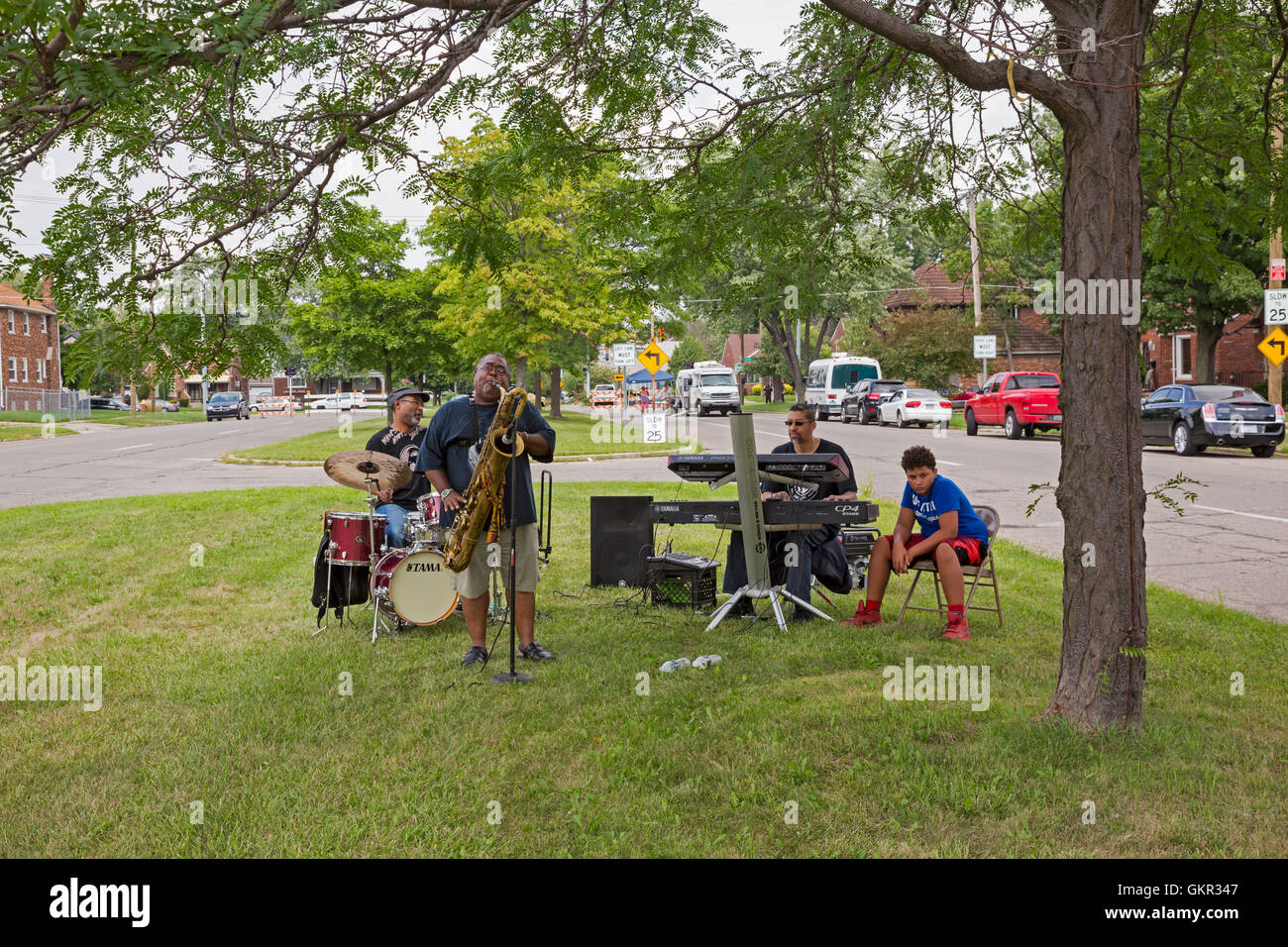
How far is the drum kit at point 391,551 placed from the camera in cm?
766

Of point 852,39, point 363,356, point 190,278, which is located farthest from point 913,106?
point 363,356

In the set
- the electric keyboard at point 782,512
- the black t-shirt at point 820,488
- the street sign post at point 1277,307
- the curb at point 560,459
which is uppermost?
the street sign post at point 1277,307

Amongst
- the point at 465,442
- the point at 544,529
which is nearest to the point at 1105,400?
the point at 465,442

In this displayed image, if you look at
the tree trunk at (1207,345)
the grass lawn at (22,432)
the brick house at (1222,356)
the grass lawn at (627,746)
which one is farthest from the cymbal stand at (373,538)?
the brick house at (1222,356)

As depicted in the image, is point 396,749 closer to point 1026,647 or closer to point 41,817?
point 41,817

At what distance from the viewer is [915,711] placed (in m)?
5.48

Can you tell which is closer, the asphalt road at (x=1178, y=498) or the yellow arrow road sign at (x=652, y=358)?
the asphalt road at (x=1178, y=498)

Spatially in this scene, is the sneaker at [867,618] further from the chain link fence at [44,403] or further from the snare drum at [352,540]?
the chain link fence at [44,403]

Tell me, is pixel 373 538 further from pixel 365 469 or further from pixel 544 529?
pixel 544 529

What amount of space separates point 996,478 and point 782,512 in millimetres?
11693

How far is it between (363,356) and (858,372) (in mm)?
24761

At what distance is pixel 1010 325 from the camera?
171ft

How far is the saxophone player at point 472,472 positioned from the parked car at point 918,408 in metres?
32.3

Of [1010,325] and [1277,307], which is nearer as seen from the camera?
[1277,307]
